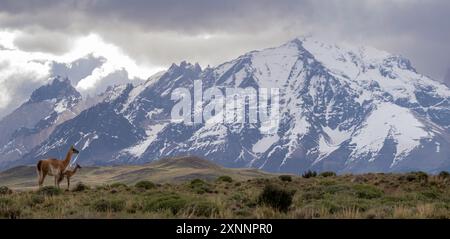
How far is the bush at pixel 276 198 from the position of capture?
24.6 metres

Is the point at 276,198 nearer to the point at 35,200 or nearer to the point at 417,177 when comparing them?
the point at 35,200

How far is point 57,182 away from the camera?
126 ft

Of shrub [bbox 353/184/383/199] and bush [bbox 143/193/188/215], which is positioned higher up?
bush [bbox 143/193/188/215]

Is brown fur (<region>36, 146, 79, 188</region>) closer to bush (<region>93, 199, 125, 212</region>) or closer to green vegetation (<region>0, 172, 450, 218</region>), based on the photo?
green vegetation (<region>0, 172, 450, 218</region>)

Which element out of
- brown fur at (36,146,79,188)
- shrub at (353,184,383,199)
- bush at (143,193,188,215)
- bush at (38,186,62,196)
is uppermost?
brown fur at (36,146,79,188)

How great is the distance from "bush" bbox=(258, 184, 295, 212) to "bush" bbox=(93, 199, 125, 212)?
208 inches

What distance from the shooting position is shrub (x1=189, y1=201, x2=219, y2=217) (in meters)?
22.9

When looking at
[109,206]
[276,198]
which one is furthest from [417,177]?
[109,206]

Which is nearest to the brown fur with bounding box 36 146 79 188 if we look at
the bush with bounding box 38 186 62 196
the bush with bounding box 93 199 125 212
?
the bush with bounding box 38 186 62 196

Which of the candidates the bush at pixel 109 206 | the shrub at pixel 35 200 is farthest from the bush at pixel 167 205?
the shrub at pixel 35 200

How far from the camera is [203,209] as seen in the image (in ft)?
77.1

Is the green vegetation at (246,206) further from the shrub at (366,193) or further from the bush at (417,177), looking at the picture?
the bush at (417,177)
